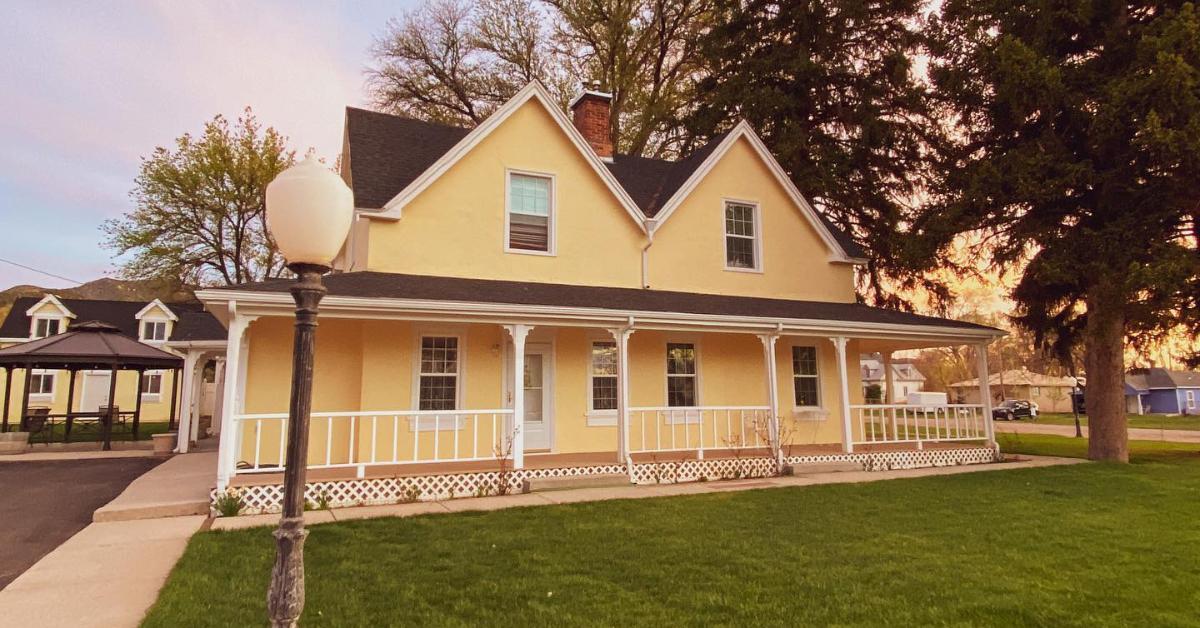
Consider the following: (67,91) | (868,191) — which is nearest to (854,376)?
(868,191)

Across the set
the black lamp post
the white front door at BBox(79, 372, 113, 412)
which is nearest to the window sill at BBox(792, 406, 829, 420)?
the black lamp post

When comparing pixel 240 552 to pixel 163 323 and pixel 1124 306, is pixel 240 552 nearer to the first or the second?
pixel 1124 306

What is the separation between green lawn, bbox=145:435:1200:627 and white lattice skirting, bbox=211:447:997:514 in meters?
1.45

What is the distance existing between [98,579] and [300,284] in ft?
13.7

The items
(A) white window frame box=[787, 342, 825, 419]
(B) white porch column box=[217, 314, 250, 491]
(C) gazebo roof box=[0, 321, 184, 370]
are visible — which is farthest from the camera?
(C) gazebo roof box=[0, 321, 184, 370]

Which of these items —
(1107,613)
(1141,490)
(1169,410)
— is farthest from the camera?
(1169,410)

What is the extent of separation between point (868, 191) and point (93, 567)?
65.6 feet

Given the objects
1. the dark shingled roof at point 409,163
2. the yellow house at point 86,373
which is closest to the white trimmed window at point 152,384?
the yellow house at point 86,373

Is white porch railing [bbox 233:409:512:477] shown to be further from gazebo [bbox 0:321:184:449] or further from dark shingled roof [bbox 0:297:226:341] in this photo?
dark shingled roof [bbox 0:297:226:341]

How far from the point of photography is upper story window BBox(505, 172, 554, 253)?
12.6 meters

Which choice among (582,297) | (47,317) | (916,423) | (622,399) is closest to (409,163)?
(582,297)

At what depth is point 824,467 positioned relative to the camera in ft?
39.9

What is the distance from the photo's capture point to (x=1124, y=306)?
11922mm

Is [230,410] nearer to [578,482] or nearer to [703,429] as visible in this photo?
[578,482]
